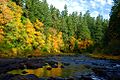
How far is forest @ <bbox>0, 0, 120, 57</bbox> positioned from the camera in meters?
65.1

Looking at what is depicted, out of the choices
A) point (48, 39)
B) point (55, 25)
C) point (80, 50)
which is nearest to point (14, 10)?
point (48, 39)

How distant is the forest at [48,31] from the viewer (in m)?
65.1

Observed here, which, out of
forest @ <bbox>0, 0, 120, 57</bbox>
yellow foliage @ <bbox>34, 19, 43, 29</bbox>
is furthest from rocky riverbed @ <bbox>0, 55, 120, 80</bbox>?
yellow foliage @ <bbox>34, 19, 43, 29</bbox>

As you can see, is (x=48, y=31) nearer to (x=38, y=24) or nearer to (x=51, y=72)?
(x=38, y=24)

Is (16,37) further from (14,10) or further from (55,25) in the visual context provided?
(55,25)

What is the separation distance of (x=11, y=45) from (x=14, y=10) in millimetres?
14823

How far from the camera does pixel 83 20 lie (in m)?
133

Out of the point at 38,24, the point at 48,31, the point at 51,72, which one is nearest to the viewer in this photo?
the point at 51,72

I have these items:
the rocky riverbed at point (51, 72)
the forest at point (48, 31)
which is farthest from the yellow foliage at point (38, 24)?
the rocky riverbed at point (51, 72)

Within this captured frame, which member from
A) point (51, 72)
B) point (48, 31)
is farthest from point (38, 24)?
point (51, 72)

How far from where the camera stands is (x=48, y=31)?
3903 inches

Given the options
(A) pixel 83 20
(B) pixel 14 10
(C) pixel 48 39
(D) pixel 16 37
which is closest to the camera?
(D) pixel 16 37

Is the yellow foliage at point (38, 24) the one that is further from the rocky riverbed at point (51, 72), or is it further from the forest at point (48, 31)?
the rocky riverbed at point (51, 72)

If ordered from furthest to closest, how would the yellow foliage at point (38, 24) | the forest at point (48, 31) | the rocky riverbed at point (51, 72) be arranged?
the yellow foliage at point (38, 24)
the forest at point (48, 31)
the rocky riverbed at point (51, 72)
